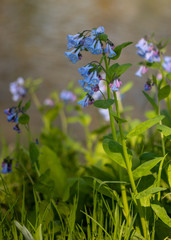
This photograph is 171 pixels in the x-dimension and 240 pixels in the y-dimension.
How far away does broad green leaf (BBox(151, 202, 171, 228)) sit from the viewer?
48.8 inches

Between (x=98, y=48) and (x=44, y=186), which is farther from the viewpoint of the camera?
(x=44, y=186)

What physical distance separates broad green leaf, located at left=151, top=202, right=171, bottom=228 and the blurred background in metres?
2.93

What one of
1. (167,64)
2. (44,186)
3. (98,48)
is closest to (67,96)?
(167,64)

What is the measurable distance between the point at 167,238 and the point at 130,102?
2.62 m

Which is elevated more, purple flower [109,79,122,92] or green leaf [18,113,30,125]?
green leaf [18,113,30,125]

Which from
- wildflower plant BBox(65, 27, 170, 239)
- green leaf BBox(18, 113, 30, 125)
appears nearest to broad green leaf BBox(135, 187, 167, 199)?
wildflower plant BBox(65, 27, 170, 239)

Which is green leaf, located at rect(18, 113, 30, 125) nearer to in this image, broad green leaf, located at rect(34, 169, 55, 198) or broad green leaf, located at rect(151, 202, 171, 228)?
broad green leaf, located at rect(34, 169, 55, 198)

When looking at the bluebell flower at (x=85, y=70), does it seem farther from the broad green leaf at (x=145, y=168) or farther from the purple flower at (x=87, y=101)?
the broad green leaf at (x=145, y=168)

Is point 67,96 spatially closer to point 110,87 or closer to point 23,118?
point 23,118

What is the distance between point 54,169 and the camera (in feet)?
5.92

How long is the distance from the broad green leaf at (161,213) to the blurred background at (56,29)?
2935 millimetres

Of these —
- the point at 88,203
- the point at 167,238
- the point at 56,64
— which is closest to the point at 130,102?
the point at 56,64

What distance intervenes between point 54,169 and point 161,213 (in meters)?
0.69

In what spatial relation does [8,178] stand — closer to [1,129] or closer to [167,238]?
[167,238]
